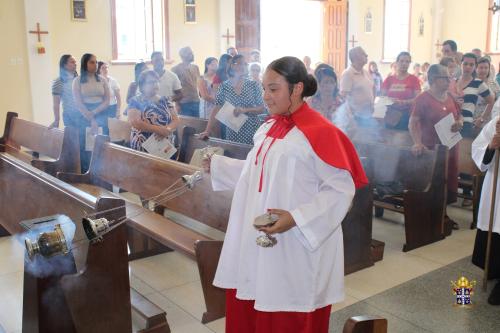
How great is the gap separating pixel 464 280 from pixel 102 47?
833cm

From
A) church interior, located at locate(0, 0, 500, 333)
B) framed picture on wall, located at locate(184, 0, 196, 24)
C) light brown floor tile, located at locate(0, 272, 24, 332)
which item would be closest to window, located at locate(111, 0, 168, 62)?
framed picture on wall, located at locate(184, 0, 196, 24)

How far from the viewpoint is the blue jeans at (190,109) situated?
788 cm

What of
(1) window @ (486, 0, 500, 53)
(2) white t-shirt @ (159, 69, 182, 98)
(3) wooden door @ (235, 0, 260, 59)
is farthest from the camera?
(1) window @ (486, 0, 500, 53)

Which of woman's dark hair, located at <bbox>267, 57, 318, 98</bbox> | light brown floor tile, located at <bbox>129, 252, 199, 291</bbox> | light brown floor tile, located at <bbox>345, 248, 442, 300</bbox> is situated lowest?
light brown floor tile, located at <bbox>129, 252, 199, 291</bbox>

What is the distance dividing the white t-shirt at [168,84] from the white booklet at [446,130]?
12.2ft

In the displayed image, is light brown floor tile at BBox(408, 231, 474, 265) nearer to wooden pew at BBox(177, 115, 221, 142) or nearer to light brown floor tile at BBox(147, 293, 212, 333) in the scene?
light brown floor tile at BBox(147, 293, 212, 333)

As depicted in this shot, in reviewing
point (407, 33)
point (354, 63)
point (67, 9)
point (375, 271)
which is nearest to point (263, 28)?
point (407, 33)

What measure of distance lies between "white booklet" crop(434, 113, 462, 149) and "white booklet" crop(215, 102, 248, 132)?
1.78m

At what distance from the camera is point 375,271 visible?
4.03 meters

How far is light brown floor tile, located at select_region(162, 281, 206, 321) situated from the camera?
11.2ft

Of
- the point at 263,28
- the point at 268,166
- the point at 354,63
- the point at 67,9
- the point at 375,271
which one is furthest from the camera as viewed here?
the point at 263,28

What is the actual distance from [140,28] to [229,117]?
659 centimetres

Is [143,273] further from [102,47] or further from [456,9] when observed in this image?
[456,9]

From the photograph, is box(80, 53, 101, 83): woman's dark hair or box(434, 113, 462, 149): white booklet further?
box(80, 53, 101, 83): woman's dark hair
